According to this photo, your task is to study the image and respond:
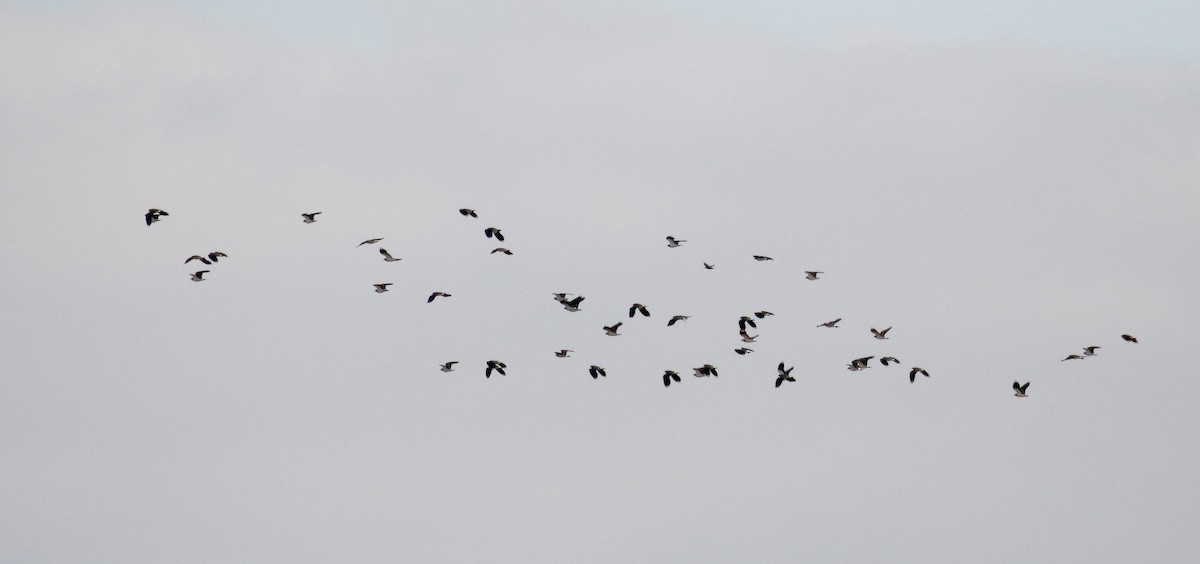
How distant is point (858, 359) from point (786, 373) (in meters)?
4.32

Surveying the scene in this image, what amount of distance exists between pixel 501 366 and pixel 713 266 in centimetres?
1325

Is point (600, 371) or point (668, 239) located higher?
point (668, 239)

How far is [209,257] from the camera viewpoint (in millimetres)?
102000

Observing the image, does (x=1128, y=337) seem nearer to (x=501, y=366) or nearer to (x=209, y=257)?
(x=501, y=366)

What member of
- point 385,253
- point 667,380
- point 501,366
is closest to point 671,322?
point 667,380

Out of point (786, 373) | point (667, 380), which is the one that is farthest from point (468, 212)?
point (786, 373)

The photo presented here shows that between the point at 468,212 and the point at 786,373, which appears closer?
the point at 468,212

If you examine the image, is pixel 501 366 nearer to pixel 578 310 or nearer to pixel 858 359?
pixel 578 310

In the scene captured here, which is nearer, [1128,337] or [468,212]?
[468,212]

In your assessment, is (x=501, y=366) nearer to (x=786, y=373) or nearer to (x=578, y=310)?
(x=578, y=310)

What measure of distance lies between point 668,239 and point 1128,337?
2723 cm

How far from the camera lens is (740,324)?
107125 mm

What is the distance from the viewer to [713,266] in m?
101

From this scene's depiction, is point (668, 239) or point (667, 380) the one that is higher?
point (668, 239)
